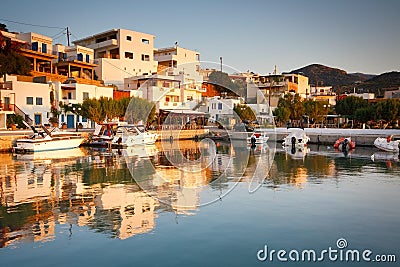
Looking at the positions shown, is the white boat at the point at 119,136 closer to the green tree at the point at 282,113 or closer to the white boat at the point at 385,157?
the white boat at the point at 385,157

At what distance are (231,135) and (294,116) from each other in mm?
8541

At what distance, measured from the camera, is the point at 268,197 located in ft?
40.0

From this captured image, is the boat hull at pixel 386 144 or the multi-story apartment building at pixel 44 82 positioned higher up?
the multi-story apartment building at pixel 44 82

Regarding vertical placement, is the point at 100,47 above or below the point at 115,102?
above

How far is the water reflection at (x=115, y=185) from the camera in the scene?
9.00 meters

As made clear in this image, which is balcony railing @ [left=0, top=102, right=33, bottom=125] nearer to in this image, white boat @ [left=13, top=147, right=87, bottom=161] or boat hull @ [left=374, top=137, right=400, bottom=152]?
white boat @ [left=13, top=147, right=87, bottom=161]

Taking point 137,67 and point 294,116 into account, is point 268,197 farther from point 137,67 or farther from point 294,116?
point 137,67

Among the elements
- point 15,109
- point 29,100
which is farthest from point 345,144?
point 15,109

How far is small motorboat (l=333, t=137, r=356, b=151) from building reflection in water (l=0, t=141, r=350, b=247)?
6672mm

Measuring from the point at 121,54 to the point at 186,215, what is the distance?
4488 cm

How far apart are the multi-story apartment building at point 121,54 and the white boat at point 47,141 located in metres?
21.2

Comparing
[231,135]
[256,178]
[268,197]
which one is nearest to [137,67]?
[231,135]

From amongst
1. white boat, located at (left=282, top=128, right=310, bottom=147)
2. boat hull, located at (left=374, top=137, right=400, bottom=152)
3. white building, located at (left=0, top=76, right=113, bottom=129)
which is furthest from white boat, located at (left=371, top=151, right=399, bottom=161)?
white building, located at (left=0, top=76, right=113, bottom=129)

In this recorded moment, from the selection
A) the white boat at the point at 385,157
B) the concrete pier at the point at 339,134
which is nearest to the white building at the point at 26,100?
the concrete pier at the point at 339,134
